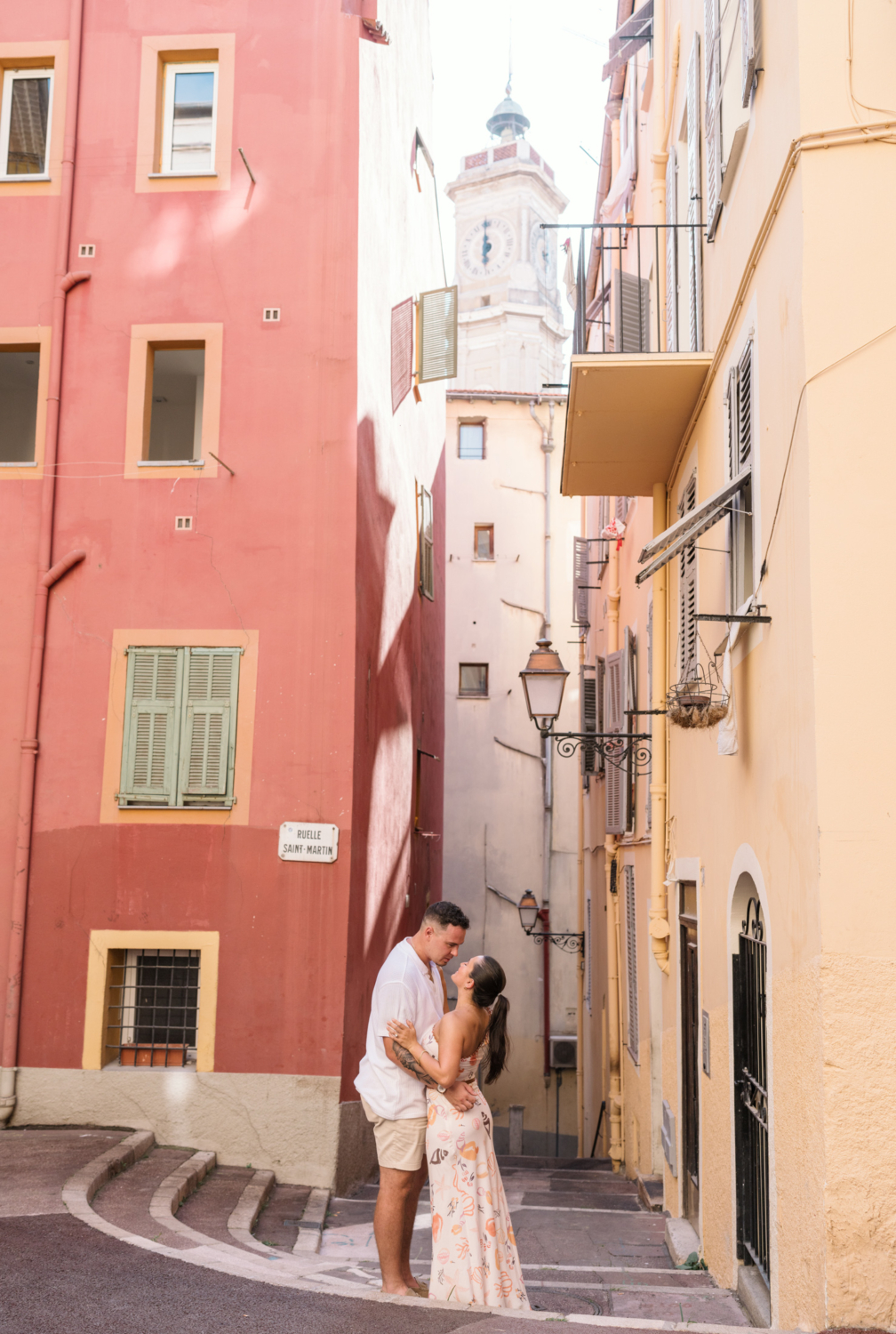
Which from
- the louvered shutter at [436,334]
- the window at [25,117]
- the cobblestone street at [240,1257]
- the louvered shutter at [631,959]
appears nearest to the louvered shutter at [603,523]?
the louvered shutter at [436,334]

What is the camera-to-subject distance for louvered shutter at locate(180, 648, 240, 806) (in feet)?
35.4

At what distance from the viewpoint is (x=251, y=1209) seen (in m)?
8.91

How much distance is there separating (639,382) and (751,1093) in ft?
15.0

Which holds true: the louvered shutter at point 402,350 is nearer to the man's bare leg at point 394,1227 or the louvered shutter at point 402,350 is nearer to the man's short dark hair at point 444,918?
the man's short dark hair at point 444,918

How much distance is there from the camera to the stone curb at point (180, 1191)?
739 centimetres

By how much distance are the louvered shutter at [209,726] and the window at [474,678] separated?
562 inches

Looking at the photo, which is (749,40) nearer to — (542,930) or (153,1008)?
(153,1008)

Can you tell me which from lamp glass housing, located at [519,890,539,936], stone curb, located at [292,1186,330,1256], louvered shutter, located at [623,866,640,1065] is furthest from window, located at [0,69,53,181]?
lamp glass housing, located at [519,890,539,936]

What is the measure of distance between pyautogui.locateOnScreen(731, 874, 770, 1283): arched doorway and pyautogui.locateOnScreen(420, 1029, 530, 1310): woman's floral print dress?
58.1 inches

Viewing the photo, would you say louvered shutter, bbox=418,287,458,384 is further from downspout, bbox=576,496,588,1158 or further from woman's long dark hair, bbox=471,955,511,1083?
woman's long dark hair, bbox=471,955,511,1083

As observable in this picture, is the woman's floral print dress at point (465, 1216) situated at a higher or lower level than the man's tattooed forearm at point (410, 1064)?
lower

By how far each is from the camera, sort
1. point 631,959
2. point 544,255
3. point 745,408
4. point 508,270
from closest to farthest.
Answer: point 745,408 < point 631,959 < point 508,270 < point 544,255

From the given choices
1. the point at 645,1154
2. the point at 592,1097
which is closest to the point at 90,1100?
the point at 645,1154

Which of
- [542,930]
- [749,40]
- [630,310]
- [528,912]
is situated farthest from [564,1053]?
[749,40]
